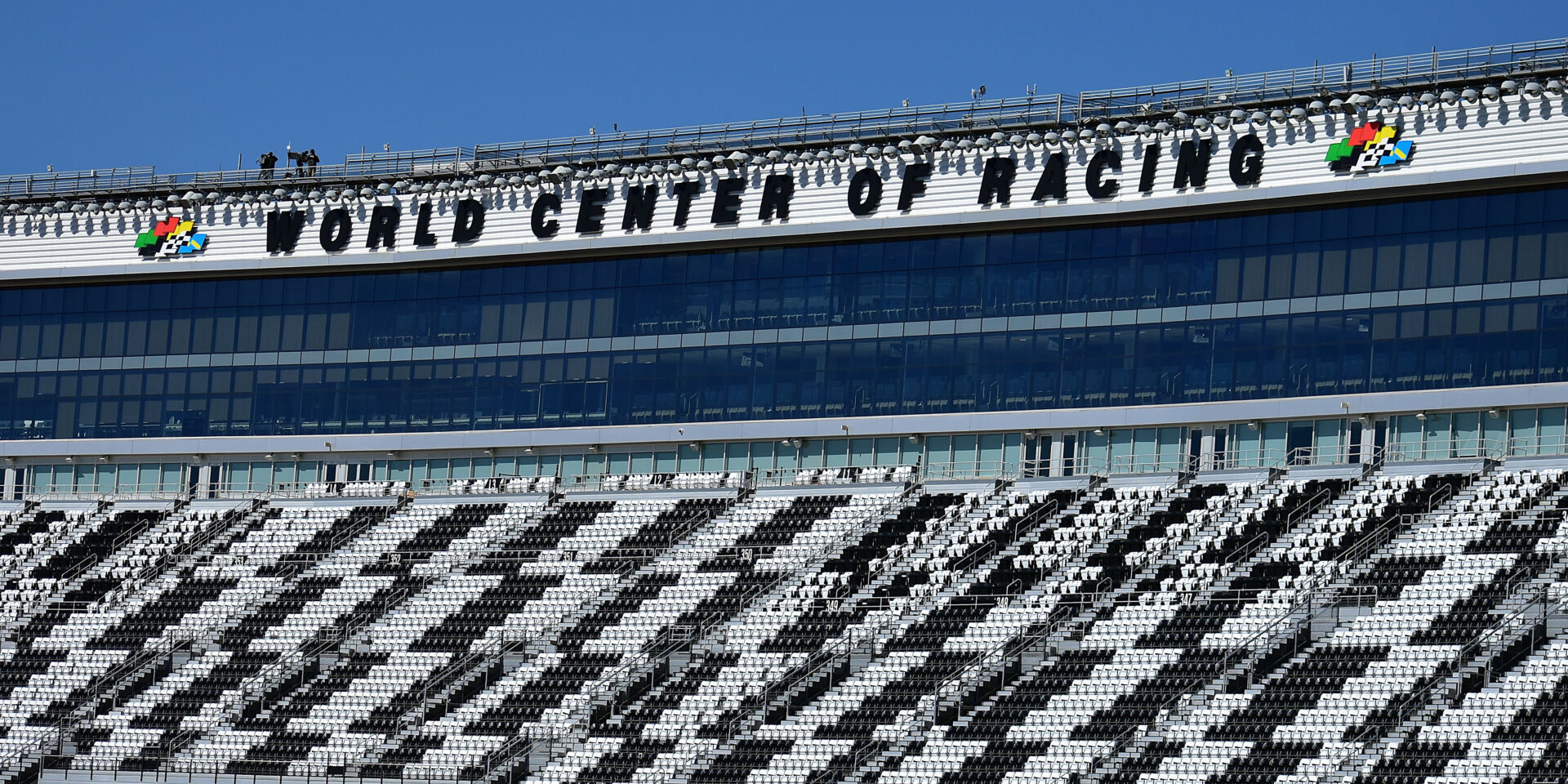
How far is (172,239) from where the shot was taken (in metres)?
78.8

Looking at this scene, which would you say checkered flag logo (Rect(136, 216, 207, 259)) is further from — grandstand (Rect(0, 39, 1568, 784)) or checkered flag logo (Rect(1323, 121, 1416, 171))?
checkered flag logo (Rect(1323, 121, 1416, 171))

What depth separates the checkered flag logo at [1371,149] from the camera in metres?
64.0

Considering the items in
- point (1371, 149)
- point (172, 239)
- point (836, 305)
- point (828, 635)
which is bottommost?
point (828, 635)

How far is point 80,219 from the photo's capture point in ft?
Result: 262

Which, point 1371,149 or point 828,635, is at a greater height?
point 1371,149

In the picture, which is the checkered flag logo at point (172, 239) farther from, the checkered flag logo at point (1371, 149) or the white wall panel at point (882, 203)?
the checkered flag logo at point (1371, 149)

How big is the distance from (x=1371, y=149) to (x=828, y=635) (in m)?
18.7

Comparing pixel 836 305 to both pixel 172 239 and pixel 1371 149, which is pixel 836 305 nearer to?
pixel 1371 149

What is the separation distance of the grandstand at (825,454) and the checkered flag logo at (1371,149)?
0.34ft

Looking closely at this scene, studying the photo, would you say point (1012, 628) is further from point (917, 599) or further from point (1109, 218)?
point (1109, 218)

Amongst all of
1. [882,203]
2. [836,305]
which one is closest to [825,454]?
[836,305]

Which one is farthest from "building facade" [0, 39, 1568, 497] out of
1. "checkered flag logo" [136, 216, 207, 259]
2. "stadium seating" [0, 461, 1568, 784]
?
"stadium seating" [0, 461, 1568, 784]

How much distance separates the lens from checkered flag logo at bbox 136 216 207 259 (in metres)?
78.6

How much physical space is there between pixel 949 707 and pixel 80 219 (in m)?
38.1
